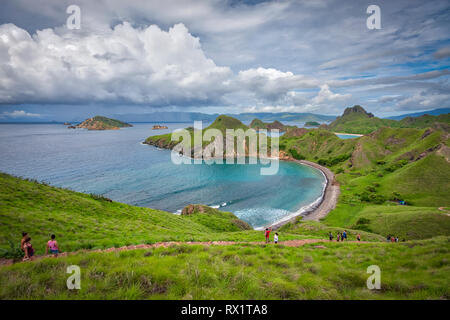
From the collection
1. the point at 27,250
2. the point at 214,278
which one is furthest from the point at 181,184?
the point at 214,278

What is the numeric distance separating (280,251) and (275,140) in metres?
181

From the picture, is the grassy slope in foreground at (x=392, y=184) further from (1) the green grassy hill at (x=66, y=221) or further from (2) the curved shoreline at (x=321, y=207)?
(1) the green grassy hill at (x=66, y=221)

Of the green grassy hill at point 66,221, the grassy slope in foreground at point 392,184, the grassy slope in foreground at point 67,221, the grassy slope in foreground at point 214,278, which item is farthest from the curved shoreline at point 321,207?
the grassy slope in foreground at point 214,278

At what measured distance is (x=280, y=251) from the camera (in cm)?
1428

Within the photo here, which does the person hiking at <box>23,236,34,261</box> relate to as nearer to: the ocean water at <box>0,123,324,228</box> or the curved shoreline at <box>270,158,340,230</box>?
the curved shoreline at <box>270,158,340,230</box>

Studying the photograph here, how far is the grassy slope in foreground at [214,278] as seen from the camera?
6945mm

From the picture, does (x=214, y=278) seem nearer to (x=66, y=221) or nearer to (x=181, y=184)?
(x=66, y=221)

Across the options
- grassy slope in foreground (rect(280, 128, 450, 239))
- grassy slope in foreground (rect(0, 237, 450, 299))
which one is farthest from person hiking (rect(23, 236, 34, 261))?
grassy slope in foreground (rect(280, 128, 450, 239))

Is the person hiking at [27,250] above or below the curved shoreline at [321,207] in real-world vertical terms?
above

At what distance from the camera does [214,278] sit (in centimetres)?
837

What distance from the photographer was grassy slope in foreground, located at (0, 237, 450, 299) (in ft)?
22.8

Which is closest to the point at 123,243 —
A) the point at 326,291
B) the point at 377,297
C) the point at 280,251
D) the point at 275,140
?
the point at 280,251
